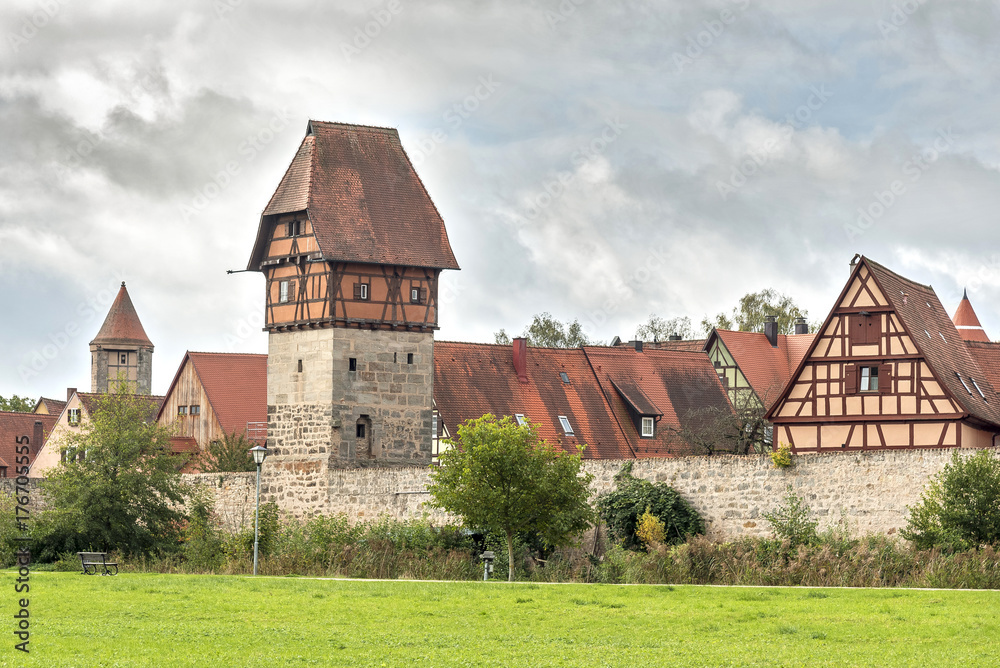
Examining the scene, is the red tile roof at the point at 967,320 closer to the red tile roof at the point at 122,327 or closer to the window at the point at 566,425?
the window at the point at 566,425

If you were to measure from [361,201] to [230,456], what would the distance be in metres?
10.6

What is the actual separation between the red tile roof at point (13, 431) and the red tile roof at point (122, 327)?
14.6m

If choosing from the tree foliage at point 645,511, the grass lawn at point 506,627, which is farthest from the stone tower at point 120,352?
the grass lawn at point 506,627

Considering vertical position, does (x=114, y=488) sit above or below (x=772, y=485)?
below

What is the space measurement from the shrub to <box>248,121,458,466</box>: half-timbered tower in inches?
581

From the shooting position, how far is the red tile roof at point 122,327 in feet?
321

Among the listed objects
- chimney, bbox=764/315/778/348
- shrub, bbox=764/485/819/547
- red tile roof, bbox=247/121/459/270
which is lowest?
shrub, bbox=764/485/819/547

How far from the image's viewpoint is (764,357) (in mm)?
60656

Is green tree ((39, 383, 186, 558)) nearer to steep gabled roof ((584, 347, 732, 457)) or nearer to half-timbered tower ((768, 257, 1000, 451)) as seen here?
half-timbered tower ((768, 257, 1000, 451))

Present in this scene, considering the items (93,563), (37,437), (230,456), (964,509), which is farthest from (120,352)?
(964,509)

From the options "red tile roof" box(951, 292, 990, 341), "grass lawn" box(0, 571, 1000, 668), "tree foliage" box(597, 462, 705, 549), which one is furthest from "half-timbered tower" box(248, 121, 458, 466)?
"red tile roof" box(951, 292, 990, 341)

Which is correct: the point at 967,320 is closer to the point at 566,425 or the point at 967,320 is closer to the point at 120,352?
the point at 566,425

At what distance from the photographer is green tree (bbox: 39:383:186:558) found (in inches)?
1444

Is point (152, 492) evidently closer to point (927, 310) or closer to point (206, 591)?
point (206, 591)
